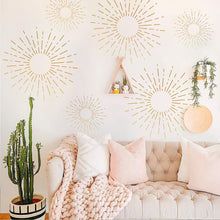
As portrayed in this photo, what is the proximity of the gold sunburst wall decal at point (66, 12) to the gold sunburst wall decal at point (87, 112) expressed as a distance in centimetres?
81

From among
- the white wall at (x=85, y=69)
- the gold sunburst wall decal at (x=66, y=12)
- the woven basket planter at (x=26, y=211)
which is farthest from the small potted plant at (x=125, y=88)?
the woven basket planter at (x=26, y=211)

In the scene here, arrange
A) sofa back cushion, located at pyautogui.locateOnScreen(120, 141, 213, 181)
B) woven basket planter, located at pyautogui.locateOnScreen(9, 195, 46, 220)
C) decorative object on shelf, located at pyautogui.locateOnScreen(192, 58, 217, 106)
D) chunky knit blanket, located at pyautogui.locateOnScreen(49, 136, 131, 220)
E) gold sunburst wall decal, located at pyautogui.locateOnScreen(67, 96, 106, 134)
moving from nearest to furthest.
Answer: chunky knit blanket, located at pyautogui.locateOnScreen(49, 136, 131, 220)
woven basket planter, located at pyautogui.locateOnScreen(9, 195, 46, 220)
sofa back cushion, located at pyautogui.locateOnScreen(120, 141, 213, 181)
decorative object on shelf, located at pyautogui.locateOnScreen(192, 58, 217, 106)
gold sunburst wall decal, located at pyautogui.locateOnScreen(67, 96, 106, 134)

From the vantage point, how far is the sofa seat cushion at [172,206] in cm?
198

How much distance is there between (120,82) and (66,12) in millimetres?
961

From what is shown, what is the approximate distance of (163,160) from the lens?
2590 millimetres

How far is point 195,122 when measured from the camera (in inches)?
113

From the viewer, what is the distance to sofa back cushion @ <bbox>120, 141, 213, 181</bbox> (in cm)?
255

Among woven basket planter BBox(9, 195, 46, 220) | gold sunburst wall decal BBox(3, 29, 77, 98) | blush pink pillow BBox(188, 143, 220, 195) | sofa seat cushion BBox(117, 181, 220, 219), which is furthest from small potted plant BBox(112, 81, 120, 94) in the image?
woven basket planter BBox(9, 195, 46, 220)

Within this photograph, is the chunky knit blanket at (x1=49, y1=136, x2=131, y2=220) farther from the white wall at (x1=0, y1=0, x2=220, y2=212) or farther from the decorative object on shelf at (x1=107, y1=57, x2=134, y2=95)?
the decorative object on shelf at (x1=107, y1=57, x2=134, y2=95)

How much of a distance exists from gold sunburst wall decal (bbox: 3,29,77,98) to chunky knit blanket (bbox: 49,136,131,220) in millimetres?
928

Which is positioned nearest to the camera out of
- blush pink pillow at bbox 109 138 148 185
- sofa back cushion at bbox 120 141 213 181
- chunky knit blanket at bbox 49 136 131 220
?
chunky knit blanket at bbox 49 136 131 220

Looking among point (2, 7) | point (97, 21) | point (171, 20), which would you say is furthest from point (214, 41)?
point (2, 7)

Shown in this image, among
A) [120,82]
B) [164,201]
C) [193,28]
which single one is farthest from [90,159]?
[193,28]

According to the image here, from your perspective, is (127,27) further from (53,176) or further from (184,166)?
(53,176)
